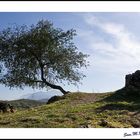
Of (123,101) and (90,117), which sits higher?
(123,101)

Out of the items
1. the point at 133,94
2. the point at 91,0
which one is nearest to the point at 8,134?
the point at 91,0

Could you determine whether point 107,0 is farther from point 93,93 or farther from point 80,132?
point 93,93

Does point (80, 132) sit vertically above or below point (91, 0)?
below

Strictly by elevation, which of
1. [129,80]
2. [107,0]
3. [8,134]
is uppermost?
[107,0]

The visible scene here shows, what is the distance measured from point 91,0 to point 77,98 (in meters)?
16.1

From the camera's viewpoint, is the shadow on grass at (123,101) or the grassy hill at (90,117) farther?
the shadow on grass at (123,101)

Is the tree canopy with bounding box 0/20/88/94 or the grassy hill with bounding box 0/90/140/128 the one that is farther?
the tree canopy with bounding box 0/20/88/94

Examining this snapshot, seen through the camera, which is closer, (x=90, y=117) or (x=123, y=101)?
(x=90, y=117)

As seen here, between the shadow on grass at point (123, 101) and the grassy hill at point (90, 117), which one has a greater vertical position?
the shadow on grass at point (123, 101)

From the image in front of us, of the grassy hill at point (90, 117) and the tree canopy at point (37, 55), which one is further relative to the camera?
the tree canopy at point (37, 55)

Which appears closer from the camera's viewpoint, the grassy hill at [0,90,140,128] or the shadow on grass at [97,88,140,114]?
the grassy hill at [0,90,140,128]

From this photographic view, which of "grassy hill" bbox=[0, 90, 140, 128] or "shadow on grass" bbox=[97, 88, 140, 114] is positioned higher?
"shadow on grass" bbox=[97, 88, 140, 114]

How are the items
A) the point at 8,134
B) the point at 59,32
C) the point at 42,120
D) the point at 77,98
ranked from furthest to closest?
1. the point at 59,32
2. the point at 77,98
3. the point at 42,120
4. the point at 8,134

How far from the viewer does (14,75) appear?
141 feet
